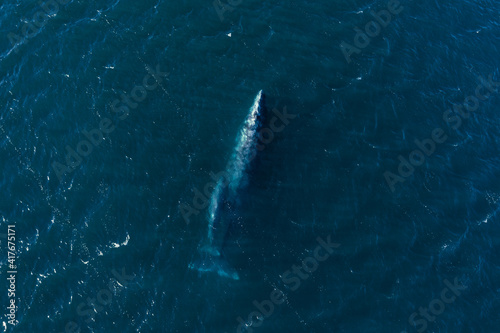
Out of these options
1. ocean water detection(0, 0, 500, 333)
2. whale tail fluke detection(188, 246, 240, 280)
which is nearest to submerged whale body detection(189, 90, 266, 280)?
whale tail fluke detection(188, 246, 240, 280)

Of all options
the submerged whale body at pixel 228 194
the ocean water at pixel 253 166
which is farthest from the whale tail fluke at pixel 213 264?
the ocean water at pixel 253 166

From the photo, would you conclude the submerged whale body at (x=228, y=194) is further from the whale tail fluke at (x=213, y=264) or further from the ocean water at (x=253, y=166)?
the ocean water at (x=253, y=166)

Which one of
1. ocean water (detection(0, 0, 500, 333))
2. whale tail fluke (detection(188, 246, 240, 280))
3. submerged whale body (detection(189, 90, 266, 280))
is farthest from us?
submerged whale body (detection(189, 90, 266, 280))

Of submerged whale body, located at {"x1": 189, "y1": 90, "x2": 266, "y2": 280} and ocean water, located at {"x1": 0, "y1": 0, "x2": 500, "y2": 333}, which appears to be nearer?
ocean water, located at {"x1": 0, "y1": 0, "x2": 500, "y2": 333}

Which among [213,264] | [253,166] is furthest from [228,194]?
[213,264]

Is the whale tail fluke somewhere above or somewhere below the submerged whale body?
below

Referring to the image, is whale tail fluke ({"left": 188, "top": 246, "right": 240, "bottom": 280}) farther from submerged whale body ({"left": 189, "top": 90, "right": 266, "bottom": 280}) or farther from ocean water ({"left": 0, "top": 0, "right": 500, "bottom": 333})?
ocean water ({"left": 0, "top": 0, "right": 500, "bottom": 333})

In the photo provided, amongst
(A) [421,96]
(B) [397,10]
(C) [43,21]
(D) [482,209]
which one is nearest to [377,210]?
(D) [482,209]

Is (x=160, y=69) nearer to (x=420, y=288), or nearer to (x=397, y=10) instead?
(x=397, y=10)
